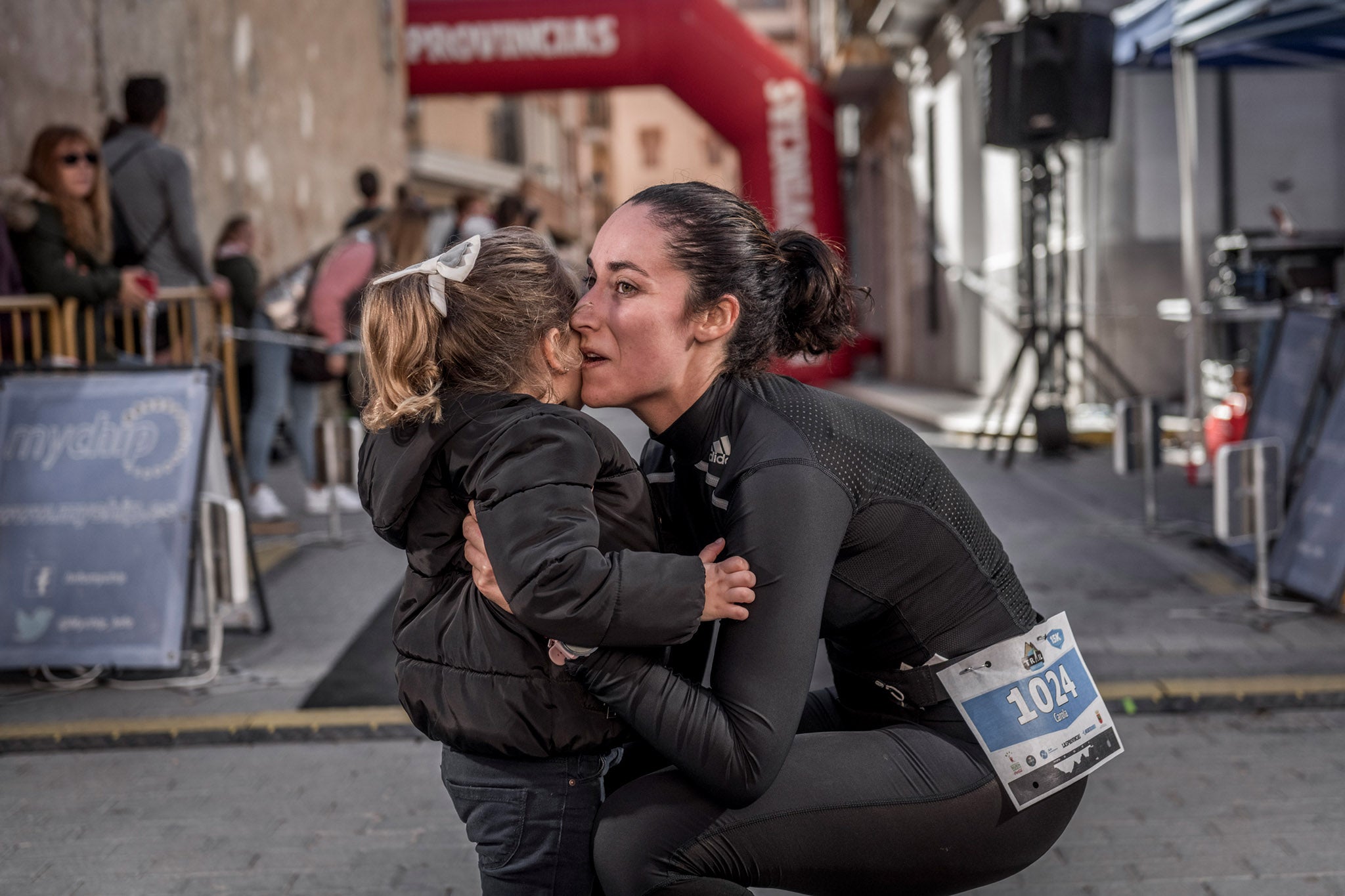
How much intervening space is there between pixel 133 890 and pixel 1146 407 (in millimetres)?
5255

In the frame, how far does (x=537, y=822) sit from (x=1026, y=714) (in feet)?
2.65

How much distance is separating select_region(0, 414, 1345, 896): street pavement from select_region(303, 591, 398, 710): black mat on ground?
6 centimetres

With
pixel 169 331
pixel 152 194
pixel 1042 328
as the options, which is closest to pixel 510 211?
pixel 152 194

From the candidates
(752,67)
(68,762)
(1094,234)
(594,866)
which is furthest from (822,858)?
(752,67)

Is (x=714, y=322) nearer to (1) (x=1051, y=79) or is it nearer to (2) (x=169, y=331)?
(2) (x=169, y=331)

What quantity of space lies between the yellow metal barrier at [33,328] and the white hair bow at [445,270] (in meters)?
3.75

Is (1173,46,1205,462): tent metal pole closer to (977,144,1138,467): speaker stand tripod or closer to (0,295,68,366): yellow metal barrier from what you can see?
(977,144,1138,467): speaker stand tripod

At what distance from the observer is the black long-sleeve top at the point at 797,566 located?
196 cm

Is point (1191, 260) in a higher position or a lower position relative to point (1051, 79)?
lower

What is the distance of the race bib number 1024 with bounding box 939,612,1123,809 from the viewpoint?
7.13ft

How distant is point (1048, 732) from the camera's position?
2203 millimetres

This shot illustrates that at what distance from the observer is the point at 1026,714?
2.19 m

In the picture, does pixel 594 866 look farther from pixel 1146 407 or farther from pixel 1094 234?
pixel 1094 234

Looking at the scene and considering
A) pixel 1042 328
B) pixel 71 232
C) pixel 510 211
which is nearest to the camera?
pixel 71 232
